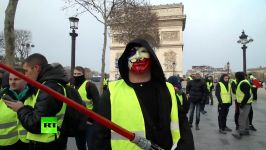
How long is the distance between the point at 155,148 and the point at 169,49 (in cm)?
5011

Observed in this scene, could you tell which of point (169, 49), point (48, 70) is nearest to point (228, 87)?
point (48, 70)

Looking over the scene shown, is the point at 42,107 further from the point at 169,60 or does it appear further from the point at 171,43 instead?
the point at 171,43

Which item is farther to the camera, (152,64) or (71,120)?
(71,120)

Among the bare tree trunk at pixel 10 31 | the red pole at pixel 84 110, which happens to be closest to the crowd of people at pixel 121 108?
the red pole at pixel 84 110

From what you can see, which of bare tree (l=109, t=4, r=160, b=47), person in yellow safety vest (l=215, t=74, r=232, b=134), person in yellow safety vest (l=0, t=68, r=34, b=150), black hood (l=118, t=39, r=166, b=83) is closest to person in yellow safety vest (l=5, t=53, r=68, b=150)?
person in yellow safety vest (l=0, t=68, r=34, b=150)

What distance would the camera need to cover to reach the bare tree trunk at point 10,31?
8.11 meters

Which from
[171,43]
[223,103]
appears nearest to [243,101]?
[223,103]

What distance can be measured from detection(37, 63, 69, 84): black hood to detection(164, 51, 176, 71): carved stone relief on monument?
48.2 m

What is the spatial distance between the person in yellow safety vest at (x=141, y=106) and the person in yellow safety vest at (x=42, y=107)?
1.76ft

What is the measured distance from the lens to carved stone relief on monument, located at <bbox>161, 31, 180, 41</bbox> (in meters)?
52.0

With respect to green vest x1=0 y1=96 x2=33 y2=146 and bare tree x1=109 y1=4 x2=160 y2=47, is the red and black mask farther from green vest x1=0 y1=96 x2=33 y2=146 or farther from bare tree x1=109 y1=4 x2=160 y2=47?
bare tree x1=109 y1=4 x2=160 y2=47

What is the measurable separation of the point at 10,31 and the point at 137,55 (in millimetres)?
6227

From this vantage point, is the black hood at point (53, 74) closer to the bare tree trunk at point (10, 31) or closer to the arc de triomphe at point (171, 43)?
the bare tree trunk at point (10, 31)

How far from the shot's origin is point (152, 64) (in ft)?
8.85
